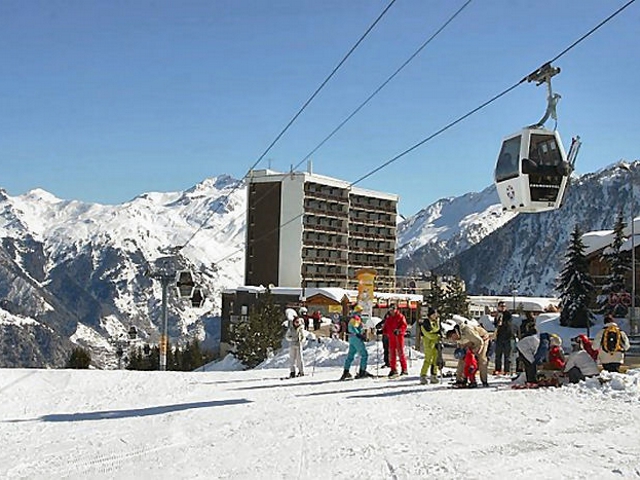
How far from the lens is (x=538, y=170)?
1586 centimetres

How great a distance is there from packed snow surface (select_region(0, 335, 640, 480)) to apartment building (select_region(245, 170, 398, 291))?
80707mm

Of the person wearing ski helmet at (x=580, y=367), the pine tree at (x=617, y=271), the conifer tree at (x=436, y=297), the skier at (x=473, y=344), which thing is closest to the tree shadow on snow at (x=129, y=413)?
the skier at (x=473, y=344)

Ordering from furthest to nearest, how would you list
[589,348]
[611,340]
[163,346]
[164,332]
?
[164,332], [163,346], [611,340], [589,348]

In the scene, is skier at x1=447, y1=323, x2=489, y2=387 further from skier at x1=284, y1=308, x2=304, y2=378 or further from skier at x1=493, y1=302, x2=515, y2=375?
skier at x1=284, y1=308, x2=304, y2=378

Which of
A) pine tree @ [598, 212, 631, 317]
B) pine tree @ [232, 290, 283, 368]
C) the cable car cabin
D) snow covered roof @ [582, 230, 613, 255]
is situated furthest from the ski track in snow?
snow covered roof @ [582, 230, 613, 255]

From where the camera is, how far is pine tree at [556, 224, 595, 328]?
48250 mm

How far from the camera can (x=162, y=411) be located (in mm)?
15219

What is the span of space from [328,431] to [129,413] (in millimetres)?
4932

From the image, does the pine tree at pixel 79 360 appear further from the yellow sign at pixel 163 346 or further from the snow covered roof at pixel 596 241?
the snow covered roof at pixel 596 241

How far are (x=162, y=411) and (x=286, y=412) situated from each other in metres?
2.64

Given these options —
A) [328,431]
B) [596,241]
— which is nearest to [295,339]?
[328,431]

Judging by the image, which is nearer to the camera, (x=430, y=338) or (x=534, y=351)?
(x=534, y=351)

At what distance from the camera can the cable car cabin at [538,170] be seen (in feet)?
51.9

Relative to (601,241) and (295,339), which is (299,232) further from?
(295,339)
